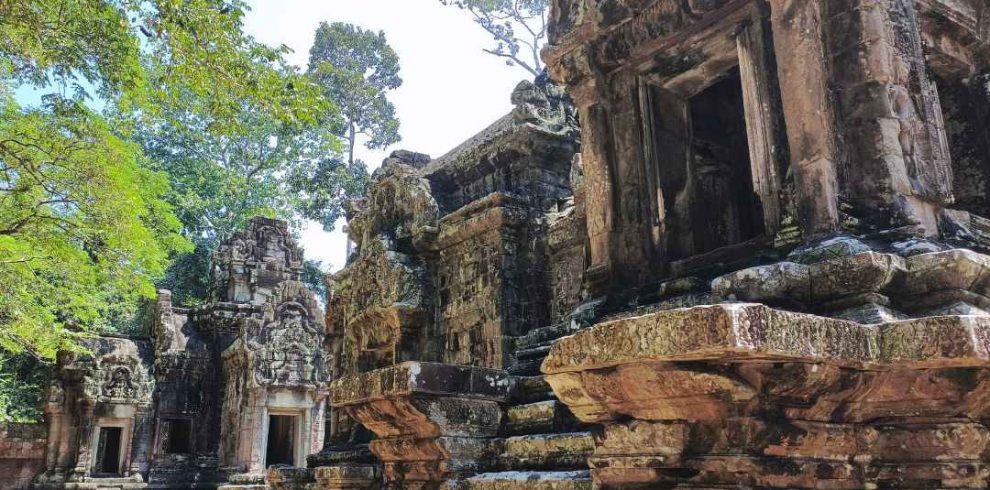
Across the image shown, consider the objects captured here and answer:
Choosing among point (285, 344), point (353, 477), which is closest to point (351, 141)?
point (285, 344)

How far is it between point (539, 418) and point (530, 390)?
34 centimetres

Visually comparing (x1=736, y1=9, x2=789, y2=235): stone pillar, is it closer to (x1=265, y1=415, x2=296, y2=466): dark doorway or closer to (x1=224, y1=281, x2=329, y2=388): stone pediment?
(x1=224, y1=281, x2=329, y2=388): stone pediment

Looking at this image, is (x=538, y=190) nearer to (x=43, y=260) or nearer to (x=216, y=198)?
(x=43, y=260)

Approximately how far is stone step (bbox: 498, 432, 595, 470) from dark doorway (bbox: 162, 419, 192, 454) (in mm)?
17472

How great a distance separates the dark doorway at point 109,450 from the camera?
21031mm

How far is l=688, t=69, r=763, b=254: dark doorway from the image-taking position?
5.85 m

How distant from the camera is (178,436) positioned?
20812mm

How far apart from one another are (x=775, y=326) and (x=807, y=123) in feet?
5.62

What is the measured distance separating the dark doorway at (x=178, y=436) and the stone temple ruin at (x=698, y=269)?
39.9 feet

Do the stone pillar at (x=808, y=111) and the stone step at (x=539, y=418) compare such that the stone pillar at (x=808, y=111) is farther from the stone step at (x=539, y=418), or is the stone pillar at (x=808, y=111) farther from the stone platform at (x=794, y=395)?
the stone step at (x=539, y=418)

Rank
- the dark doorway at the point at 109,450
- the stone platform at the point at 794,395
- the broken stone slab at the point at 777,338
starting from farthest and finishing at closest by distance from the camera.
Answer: the dark doorway at the point at 109,450
the stone platform at the point at 794,395
the broken stone slab at the point at 777,338

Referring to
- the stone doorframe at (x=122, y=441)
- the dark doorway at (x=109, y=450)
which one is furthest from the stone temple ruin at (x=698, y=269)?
the dark doorway at (x=109, y=450)

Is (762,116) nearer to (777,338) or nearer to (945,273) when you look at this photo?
(945,273)

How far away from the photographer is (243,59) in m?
7.61
